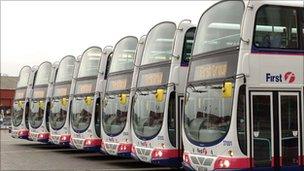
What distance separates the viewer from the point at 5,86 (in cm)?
7350

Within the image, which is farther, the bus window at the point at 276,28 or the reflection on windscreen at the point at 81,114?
the reflection on windscreen at the point at 81,114

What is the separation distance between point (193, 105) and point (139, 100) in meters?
3.76

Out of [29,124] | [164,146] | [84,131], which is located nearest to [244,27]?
[164,146]

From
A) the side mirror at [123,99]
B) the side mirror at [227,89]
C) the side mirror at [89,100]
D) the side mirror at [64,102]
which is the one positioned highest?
the side mirror at [64,102]

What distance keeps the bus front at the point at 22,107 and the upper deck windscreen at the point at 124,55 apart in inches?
394

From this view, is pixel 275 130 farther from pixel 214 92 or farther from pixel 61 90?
pixel 61 90

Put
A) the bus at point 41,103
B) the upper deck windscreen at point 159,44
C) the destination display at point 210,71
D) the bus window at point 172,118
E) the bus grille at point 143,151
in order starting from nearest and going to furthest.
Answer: the destination display at point 210,71 → the bus window at point 172,118 → the bus grille at point 143,151 → the upper deck windscreen at point 159,44 → the bus at point 41,103

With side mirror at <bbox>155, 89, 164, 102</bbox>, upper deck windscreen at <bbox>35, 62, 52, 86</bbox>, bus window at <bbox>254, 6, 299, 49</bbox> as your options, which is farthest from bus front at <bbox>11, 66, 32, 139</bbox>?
bus window at <bbox>254, 6, 299, 49</bbox>

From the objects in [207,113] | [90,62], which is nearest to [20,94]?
[90,62]

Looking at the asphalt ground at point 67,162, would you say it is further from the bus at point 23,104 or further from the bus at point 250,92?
the bus at point 250,92

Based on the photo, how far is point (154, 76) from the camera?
15625 millimetres

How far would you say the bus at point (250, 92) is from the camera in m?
11.4

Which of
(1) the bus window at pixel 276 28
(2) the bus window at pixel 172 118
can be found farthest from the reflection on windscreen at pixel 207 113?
(2) the bus window at pixel 172 118

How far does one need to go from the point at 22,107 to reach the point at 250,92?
18.2 m
